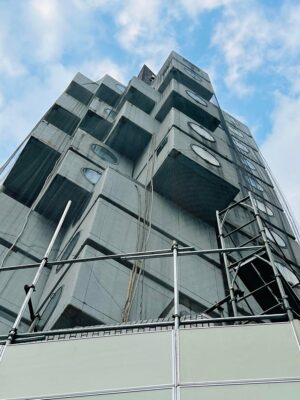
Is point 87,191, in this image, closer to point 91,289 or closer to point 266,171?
point 91,289

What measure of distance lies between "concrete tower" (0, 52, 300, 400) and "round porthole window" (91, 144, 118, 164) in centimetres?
Answer: 6

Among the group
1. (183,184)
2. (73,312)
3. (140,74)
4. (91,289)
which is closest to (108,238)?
(91,289)

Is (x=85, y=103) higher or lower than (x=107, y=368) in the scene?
higher

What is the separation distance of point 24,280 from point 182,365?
298 inches

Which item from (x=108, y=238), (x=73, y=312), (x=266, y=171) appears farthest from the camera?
(x=266, y=171)

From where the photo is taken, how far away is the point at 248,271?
7977 millimetres

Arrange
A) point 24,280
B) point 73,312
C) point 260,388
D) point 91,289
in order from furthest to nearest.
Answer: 1. point 24,280
2. point 91,289
3. point 73,312
4. point 260,388

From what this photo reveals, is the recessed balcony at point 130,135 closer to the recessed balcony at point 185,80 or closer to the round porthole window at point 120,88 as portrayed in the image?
the recessed balcony at point 185,80

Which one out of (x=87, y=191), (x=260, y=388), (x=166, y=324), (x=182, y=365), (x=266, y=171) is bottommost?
(x=260, y=388)

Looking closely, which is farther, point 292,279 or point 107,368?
point 292,279

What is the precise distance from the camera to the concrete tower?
15.6ft

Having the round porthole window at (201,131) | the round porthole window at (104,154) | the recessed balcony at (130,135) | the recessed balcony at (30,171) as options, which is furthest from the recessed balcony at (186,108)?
the recessed balcony at (30,171)

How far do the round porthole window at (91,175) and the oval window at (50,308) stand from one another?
5.68 metres

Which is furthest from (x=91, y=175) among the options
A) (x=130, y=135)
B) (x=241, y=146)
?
(x=241, y=146)
